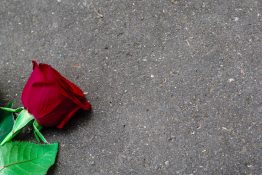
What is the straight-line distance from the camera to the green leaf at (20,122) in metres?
1.22

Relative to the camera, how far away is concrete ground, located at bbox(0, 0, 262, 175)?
1.25 metres

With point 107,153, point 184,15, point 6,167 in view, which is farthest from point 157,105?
point 6,167

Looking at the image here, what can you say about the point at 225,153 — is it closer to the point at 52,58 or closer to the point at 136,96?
the point at 136,96

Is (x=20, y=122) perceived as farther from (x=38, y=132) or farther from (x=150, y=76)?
(x=150, y=76)

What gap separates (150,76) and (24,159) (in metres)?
0.39

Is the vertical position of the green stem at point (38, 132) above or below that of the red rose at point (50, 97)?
below

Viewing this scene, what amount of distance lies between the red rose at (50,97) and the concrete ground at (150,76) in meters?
0.09

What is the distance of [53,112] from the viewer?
47.2 inches

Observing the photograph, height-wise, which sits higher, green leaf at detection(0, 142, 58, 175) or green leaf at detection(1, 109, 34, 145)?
green leaf at detection(1, 109, 34, 145)

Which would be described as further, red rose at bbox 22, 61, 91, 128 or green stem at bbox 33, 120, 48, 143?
green stem at bbox 33, 120, 48, 143

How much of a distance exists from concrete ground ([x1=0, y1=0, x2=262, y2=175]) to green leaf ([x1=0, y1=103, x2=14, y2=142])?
0.10 m

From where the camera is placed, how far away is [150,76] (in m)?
1.36

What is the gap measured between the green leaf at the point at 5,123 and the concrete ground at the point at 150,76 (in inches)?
3.9

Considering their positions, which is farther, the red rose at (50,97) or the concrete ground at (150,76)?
the concrete ground at (150,76)
